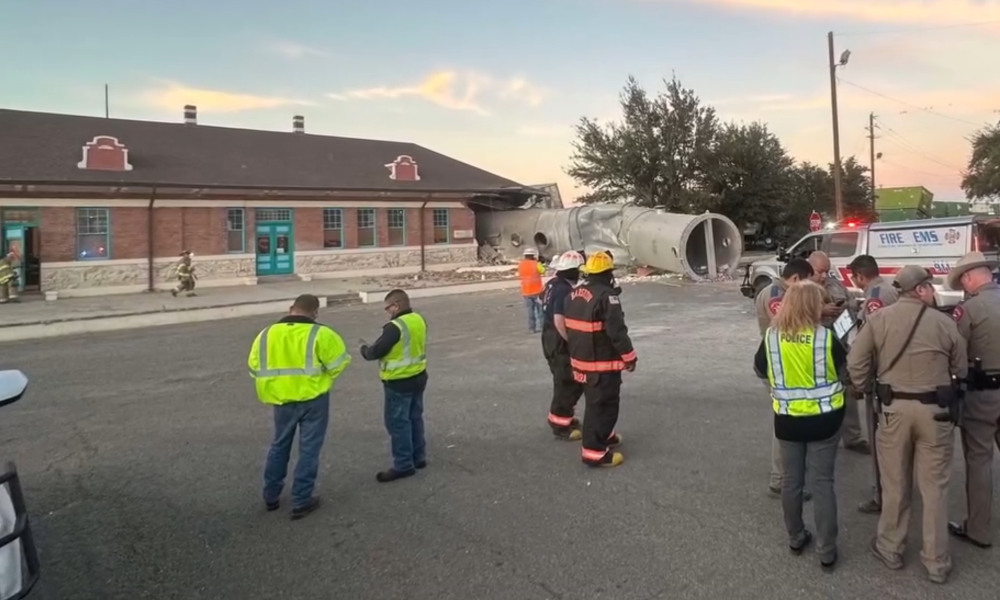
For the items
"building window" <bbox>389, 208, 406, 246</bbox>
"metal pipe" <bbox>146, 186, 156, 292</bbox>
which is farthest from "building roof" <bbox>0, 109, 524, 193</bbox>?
"building window" <bbox>389, 208, 406, 246</bbox>

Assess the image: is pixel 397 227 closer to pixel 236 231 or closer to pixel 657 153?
pixel 236 231

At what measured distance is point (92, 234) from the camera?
2191 cm

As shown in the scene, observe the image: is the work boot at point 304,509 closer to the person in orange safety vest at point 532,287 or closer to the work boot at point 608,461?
the work boot at point 608,461

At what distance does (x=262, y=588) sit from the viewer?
12.4 feet

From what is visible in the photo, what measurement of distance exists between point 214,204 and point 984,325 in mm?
24321

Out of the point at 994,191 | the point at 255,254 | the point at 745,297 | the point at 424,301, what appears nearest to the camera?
the point at 745,297

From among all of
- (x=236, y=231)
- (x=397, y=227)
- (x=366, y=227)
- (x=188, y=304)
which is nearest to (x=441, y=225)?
(x=397, y=227)

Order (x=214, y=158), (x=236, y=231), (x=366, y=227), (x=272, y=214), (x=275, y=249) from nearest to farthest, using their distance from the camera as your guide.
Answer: (x=236, y=231) < (x=272, y=214) < (x=275, y=249) < (x=214, y=158) < (x=366, y=227)

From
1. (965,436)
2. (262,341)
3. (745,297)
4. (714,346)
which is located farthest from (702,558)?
(745,297)

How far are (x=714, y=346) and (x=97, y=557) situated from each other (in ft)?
30.4

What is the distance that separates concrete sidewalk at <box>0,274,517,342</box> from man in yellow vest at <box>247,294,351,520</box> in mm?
12915

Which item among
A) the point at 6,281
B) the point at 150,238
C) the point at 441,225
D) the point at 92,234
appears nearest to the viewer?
the point at 6,281

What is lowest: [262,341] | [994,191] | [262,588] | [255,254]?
[262,588]

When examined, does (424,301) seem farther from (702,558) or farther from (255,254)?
(702,558)
